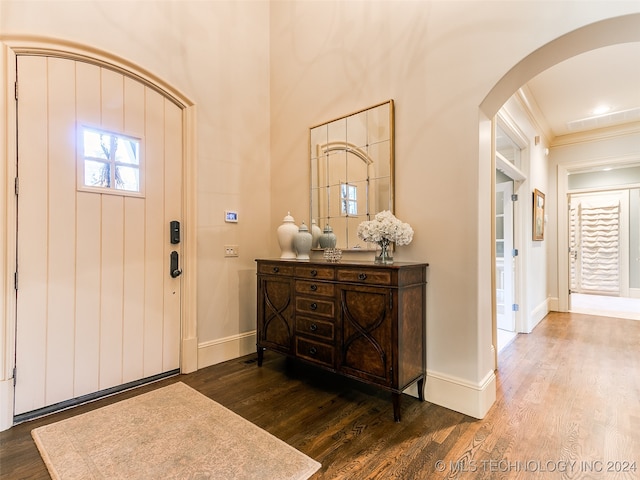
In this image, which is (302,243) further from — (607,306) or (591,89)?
(607,306)

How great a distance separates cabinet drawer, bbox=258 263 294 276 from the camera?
2.67 metres

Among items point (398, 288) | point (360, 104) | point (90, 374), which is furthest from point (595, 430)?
point (90, 374)

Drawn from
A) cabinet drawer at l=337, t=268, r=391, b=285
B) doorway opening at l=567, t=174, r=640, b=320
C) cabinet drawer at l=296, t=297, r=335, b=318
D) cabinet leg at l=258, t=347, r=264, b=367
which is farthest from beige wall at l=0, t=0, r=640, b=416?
doorway opening at l=567, t=174, r=640, b=320

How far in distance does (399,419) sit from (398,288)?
0.83 metres

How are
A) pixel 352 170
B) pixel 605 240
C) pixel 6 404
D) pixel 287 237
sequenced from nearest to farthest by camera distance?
pixel 6 404 < pixel 352 170 < pixel 287 237 < pixel 605 240

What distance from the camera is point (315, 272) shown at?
2.44 metres

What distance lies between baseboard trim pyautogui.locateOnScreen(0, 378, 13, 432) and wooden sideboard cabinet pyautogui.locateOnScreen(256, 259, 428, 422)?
1.73 meters

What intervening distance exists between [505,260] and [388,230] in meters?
2.78

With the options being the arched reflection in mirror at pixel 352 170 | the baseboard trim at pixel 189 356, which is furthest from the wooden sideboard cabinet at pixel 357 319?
the baseboard trim at pixel 189 356

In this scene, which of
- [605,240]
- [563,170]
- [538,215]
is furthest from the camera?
[605,240]

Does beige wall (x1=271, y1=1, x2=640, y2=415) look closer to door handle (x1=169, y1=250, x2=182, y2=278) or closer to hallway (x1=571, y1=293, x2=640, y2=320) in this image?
door handle (x1=169, y1=250, x2=182, y2=278)

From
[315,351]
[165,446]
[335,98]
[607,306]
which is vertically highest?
[335,98]

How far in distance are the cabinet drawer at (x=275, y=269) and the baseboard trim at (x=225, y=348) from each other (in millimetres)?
802

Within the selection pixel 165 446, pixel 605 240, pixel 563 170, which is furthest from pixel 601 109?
pixel 165 446
